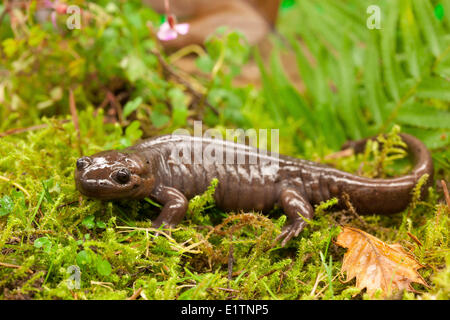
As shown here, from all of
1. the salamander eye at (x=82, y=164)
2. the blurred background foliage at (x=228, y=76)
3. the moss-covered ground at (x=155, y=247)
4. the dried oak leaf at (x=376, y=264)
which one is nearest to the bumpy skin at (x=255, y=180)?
the moss-covered ground at (x=155, y=247)

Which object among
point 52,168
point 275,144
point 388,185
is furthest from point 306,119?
point 52,168

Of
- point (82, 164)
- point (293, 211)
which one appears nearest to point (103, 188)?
point (82, 164)

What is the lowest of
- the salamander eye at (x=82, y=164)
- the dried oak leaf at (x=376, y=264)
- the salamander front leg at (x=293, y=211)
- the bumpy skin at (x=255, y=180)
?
the dried oak leaf at (x=376, y=264)

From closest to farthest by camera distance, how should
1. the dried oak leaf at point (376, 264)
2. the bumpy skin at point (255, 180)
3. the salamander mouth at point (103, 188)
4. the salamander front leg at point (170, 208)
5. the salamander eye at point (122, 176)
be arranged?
the dried oak leaf at point (376, 264) < the salamander mouth at point (103, 188) < the salamander eye at point (122, 176) < the salamander front leg at point (170, 208) < the bumpy skin at point (255, 180)

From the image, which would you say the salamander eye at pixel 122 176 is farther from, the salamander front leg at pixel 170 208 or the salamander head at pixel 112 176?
the salamander front leg at pixel 170 208

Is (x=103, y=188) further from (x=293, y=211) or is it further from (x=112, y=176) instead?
(x=293, y=211)

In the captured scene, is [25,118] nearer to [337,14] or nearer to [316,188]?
[316,188]

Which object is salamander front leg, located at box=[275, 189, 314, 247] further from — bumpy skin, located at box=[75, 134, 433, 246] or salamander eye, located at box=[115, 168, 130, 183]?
salamander eye, located at box=[115, 168, 130, 183]

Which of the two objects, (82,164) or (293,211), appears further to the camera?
(293,211)
